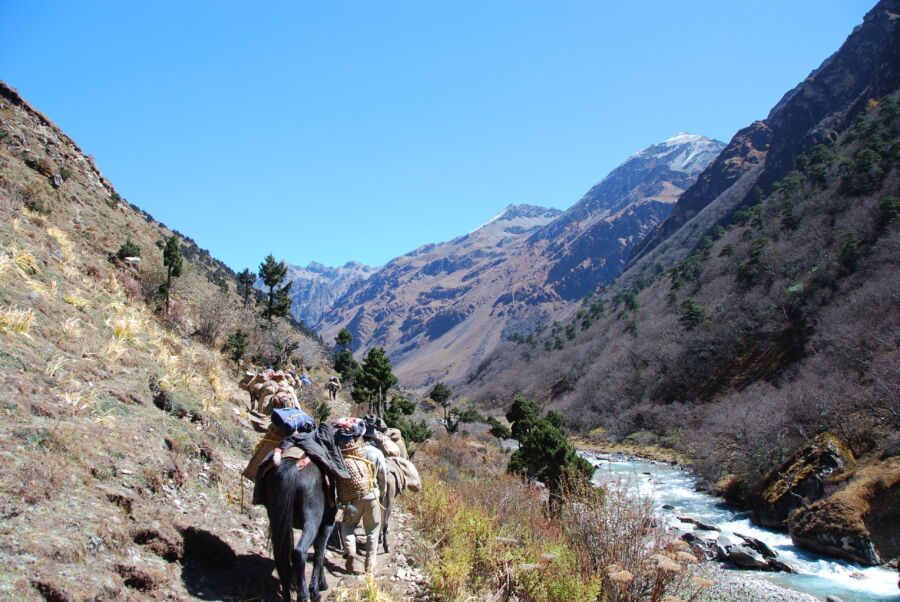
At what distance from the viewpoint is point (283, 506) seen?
14.7 ft

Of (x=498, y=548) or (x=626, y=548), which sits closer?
(x=626, y=548)

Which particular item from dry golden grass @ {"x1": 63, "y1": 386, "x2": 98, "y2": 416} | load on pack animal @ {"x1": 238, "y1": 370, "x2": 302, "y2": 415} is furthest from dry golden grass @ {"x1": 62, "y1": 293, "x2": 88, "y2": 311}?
load on pack animal @ {"x1": 238, "y1": 370, "x2": 302, "y2": 415}

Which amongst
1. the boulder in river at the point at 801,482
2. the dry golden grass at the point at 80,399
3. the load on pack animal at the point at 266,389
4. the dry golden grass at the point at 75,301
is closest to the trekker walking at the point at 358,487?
the dry golden grass at the point at 80,399

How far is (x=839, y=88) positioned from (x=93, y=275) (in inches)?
5815

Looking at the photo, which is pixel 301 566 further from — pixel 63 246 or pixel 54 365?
pixel 63 246

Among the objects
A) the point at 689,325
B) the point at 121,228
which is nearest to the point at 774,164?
the point at 689,325

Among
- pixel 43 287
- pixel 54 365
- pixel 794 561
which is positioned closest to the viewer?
pixel 54 365

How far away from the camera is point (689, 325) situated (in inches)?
2020

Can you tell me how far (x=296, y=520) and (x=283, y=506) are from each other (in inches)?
9.8

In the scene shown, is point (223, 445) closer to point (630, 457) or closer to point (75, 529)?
point (75, 529)

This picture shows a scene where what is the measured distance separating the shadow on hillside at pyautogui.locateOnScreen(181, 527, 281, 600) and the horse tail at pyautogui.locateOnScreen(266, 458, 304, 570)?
49 cm

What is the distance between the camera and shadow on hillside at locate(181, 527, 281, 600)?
4.27 meters

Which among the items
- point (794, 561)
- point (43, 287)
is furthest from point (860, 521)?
point (43, 287)

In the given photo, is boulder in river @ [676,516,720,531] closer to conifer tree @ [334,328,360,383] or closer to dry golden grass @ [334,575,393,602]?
dry golden grass @ [334,575,393,602]
